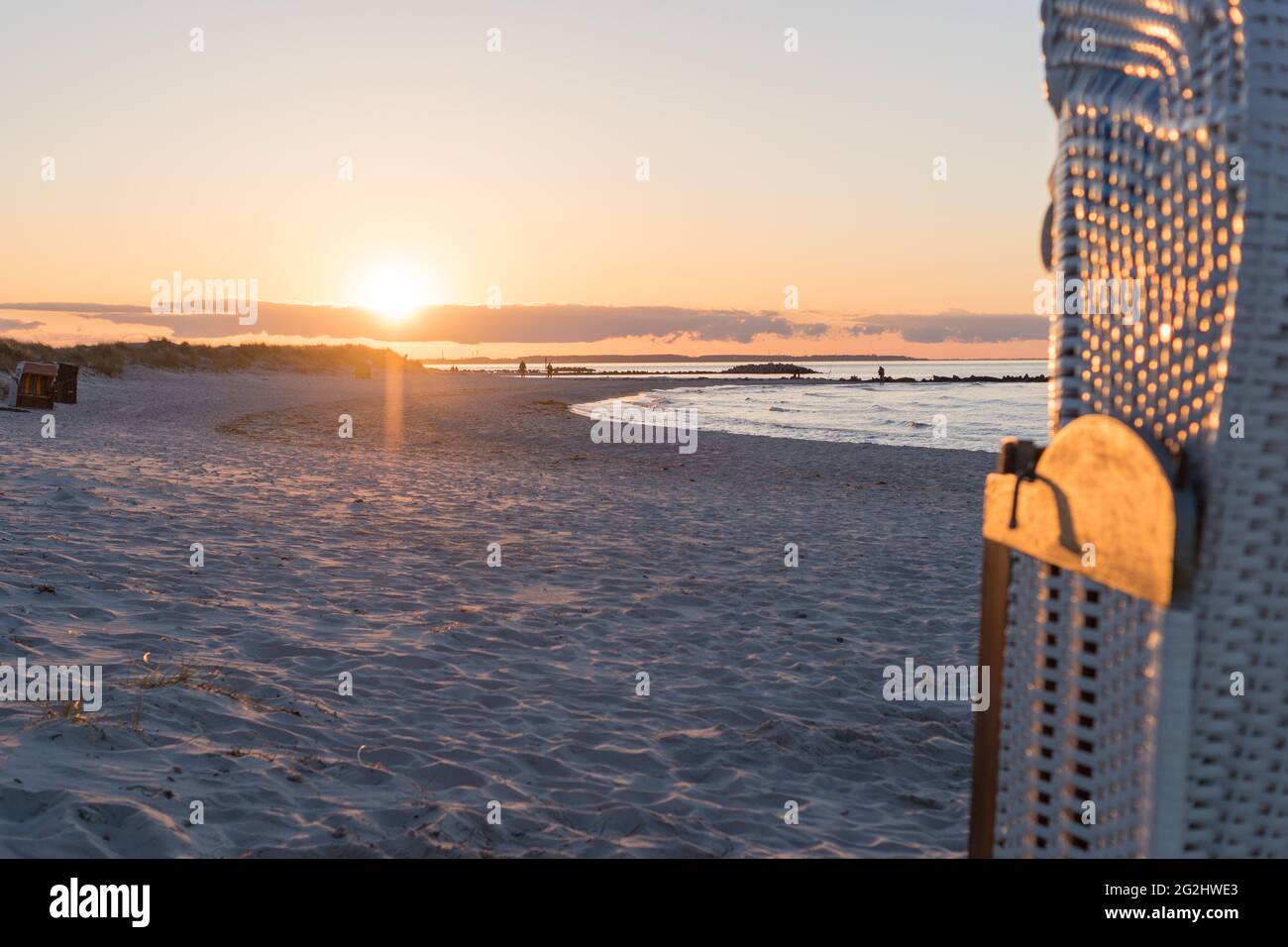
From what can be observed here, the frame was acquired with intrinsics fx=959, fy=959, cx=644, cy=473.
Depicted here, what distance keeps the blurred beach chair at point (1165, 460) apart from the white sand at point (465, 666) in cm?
220

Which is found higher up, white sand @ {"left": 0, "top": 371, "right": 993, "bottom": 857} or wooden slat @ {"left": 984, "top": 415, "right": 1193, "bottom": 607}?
wooden slat @ {"left": 984, "top": 415, "right": 1193, "bottom": 607}

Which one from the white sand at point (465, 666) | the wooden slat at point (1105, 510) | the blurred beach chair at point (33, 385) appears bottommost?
the white sand at point (465, 666)

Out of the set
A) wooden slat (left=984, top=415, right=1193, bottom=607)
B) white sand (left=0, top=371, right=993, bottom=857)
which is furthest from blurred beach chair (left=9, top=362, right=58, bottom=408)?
wooden slat (left=984, top=415, right=1193, bottom=607)

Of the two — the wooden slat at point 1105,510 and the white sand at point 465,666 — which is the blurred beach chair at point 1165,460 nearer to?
the wooden slat at point 1105,510

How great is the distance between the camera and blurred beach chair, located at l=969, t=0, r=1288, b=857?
158cm

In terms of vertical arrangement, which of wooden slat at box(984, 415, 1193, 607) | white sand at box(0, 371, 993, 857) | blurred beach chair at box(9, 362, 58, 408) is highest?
blurred beach chair at box(9, 362, 58, 408)

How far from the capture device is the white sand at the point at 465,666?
383 centimetres

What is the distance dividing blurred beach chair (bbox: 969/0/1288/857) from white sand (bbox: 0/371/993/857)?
2201 millimetres

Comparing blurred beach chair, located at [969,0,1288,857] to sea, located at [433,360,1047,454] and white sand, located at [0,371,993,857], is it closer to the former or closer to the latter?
white sand, located at [0,371,993,857]

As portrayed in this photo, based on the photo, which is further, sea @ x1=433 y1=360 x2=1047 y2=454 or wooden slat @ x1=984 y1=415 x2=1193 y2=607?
sea @ x1=433 y1=360 x2=1047 y2=454

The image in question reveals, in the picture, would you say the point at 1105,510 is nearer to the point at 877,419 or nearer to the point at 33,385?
the point at 33,385

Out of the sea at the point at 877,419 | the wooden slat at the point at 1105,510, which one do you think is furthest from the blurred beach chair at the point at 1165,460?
the sea at the point at 877,419
